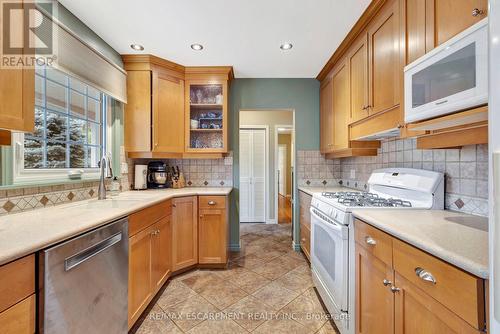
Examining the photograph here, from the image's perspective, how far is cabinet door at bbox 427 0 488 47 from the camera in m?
0.91

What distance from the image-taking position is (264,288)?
2121 mm

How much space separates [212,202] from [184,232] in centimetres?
43

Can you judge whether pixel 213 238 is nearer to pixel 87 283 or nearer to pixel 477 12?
pixel 87 283

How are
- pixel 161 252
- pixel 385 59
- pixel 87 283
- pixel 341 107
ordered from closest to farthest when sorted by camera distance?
pixel 87 283
pixel 385 59
pixel 161 252
pixel 341 107

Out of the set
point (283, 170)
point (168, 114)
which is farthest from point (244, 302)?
point (283, 170)

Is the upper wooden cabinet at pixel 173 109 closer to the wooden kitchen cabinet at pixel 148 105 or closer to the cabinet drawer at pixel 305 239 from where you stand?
the wooden kitchen cabinet at pixel 148 105

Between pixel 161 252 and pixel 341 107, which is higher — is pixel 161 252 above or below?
below

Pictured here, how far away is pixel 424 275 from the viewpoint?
84 cm

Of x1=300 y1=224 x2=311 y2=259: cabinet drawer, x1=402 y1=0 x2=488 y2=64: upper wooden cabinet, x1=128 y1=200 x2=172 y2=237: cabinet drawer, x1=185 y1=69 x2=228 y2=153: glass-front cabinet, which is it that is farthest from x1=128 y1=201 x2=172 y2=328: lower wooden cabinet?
x1=402 y1=0 x2=488 y2=64: upper wooden cabinet

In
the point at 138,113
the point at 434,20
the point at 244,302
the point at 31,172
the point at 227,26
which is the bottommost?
the point at 244,302

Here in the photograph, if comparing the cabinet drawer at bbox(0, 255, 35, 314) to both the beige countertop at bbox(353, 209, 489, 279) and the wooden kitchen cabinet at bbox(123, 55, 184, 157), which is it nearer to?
the beige countertop at bbox(353, 209, 489, 279)

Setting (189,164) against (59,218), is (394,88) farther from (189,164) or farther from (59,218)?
(189,164)

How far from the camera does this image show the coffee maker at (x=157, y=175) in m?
2.77

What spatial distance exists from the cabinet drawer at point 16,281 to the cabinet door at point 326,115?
261cm
